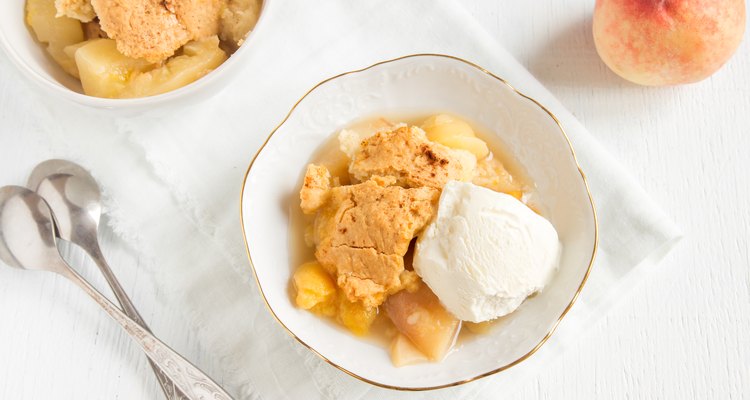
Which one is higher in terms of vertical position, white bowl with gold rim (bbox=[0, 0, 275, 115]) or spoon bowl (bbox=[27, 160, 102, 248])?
white bowl with gold rim (bbox=[0, 0, 275, 115])

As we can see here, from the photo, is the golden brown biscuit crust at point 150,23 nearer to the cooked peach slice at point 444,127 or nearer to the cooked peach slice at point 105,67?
the cooked peach slice at point 105,67

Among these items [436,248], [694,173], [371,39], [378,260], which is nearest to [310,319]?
[378,260]

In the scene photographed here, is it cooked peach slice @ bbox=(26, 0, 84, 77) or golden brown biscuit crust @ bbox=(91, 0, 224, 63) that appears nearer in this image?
golden brown biscuit crust @ bbox=(91, 0, 224, 63)

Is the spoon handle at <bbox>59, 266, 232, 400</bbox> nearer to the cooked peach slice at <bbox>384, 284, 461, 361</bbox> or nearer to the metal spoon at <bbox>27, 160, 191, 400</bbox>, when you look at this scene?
the metal spoon at <bbox>27, 160, 191, 400</bbox>

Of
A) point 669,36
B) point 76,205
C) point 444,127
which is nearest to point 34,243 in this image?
point 76,205

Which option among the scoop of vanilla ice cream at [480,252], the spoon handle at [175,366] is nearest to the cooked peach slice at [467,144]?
the scoop of vanilla ice cream at [480,252]

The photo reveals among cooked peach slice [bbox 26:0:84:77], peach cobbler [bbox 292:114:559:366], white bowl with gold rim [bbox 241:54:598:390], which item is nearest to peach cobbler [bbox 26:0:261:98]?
cooked peach slice [bbox 26:0:84:77]
